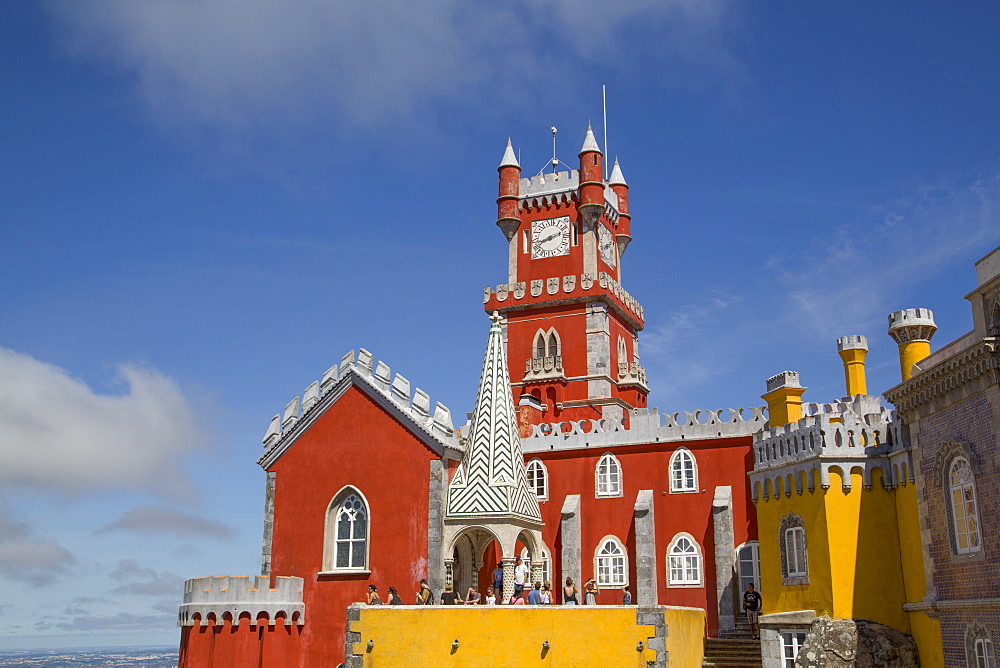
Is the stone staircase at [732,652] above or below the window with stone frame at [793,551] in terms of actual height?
below

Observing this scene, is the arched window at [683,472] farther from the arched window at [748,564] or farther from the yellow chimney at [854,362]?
the yellow chimney at [854,362]

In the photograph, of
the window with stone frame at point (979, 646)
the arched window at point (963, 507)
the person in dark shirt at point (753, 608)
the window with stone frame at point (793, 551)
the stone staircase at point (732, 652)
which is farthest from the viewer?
the person in dark shirt at point (753, 608)

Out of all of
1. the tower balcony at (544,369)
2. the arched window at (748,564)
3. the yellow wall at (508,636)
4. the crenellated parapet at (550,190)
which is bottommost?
the yellow wall at (508,636)

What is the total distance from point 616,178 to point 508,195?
656 cm

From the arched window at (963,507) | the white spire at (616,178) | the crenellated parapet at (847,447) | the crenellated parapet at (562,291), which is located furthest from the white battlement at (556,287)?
the arched window at (963,507)

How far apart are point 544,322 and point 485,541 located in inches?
598

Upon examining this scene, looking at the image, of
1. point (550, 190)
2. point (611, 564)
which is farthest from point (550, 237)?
point (611, 564)

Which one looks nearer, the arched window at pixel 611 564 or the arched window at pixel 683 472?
the arched window at pixel 683 472

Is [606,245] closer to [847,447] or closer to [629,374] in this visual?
[629,374]

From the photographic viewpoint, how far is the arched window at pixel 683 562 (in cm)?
3011

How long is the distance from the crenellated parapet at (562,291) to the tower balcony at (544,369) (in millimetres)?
2669

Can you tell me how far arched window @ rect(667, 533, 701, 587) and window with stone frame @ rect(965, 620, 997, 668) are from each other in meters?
11.2

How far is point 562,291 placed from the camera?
41.2m

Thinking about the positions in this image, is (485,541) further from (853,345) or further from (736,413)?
(853,345)
